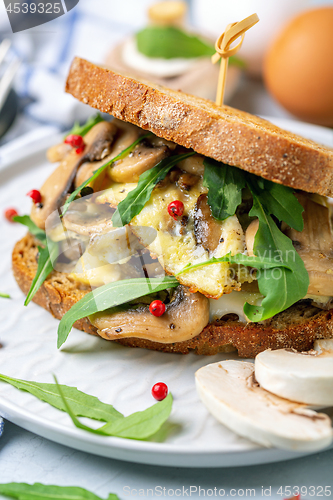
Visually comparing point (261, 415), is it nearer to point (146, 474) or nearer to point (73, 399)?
point (146, 474)

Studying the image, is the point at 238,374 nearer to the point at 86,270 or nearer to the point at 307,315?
the point at 307,315

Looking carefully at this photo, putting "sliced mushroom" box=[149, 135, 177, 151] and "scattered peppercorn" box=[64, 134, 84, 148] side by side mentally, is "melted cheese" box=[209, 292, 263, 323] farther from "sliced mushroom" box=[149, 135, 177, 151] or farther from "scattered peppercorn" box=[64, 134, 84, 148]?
"scattered peppercorn" box=[64, 134, 84, 148]

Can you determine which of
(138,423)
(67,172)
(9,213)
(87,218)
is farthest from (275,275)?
(9,213)

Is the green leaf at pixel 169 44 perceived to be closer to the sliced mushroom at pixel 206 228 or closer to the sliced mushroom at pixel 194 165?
the sliced mushroom at pixel 194 165

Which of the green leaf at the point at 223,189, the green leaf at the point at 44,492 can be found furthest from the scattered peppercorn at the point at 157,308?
the green leaf at the point at 44,492

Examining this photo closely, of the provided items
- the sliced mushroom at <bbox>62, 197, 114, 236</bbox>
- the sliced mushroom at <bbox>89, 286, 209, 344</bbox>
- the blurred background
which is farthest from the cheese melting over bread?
the blurred background

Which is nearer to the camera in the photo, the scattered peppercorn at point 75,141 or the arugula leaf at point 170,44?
the scattered peppercorn at point 75,141

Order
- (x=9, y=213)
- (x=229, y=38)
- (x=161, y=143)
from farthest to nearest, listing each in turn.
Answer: (x=9, y=213)
(x=161, y=143)
(x=229, y=38)

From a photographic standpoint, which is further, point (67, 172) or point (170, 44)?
point (170, 44)
